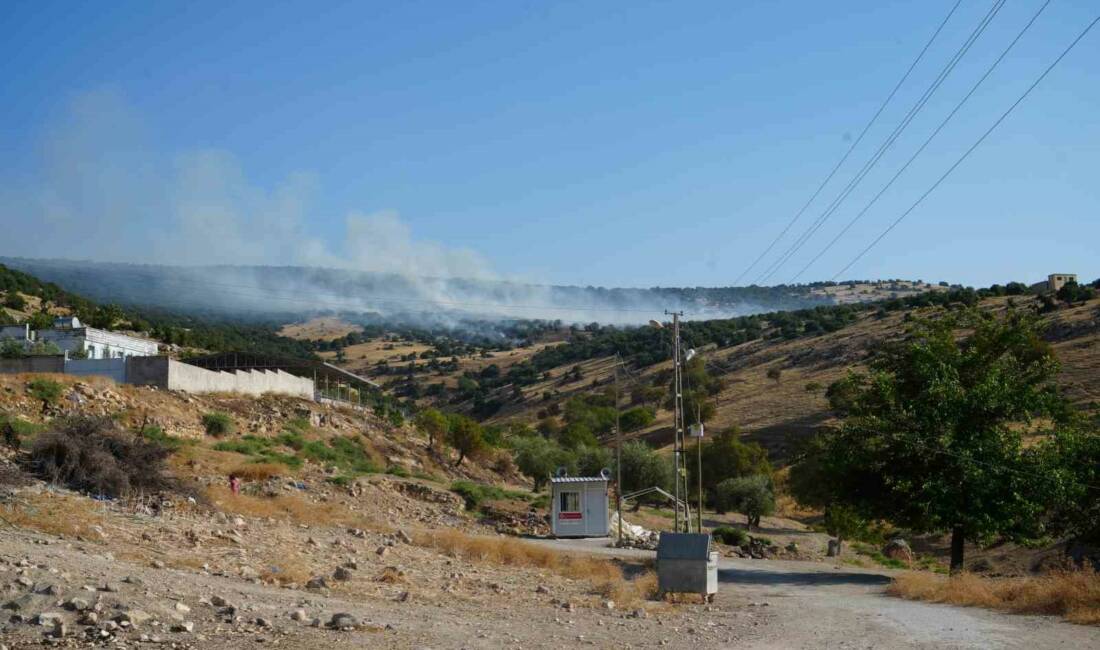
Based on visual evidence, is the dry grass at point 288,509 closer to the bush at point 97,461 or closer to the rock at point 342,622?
the bush at point 97,461

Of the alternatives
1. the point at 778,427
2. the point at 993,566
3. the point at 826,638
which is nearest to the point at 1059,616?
the point at 826,638

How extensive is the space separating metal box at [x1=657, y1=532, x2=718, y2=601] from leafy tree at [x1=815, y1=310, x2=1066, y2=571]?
11.1 meters

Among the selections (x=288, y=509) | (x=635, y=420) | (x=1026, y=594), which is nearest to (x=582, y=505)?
(x=288, y=509)

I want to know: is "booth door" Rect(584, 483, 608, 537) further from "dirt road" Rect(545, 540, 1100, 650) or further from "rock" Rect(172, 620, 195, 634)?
"rock" Rect(172, 620, 195, 634)

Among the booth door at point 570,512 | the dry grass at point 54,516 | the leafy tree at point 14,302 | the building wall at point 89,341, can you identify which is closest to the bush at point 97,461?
the dry grass at point 54,516

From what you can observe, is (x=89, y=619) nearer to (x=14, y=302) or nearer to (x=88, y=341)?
(x=88, y=341)

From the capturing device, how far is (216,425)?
4784 cm

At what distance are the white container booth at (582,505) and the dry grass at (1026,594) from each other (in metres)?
19.6

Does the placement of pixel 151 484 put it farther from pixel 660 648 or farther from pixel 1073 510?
pixel 1073 510

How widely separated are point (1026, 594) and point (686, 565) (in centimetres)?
745

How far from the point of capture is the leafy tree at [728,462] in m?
68.4

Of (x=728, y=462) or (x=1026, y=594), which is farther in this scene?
(x=728, y=462)

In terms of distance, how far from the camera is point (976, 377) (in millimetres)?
37000

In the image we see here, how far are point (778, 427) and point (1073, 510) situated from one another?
50.9 meters
